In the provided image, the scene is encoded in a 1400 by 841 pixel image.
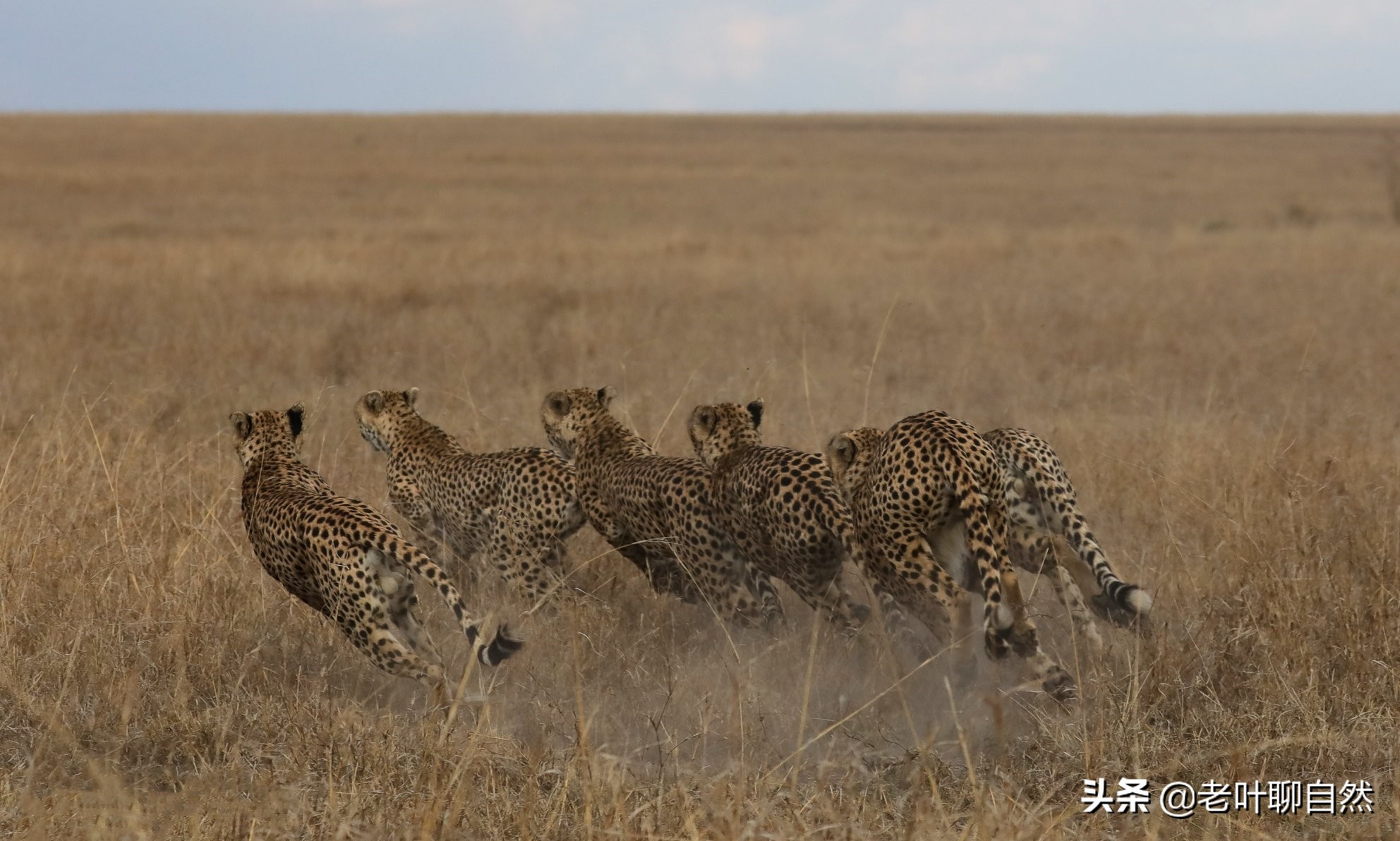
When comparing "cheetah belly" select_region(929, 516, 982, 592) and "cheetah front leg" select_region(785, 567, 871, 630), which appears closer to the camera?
"cheetah belly" select_region(929, 516, 982, 592)

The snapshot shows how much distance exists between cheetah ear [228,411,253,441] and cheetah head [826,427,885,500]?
2062 millimetres

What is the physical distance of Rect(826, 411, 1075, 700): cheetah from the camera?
11.9 feet

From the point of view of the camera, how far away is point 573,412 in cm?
525

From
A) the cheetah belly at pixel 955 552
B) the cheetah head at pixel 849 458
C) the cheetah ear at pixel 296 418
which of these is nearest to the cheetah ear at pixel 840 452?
the cheetah head at pixel 849 458

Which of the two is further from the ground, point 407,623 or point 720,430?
point 720,430

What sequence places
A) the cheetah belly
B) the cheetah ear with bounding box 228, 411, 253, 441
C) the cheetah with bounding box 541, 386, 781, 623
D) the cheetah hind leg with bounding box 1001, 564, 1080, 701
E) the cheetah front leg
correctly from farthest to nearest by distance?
the cheetah ear with bounding box 228, 411, 253, 441, the cheetah with bounding box 541, 386, 781, 623, the cheetah front leg, the cheetah belly, the cheetah hind leg with bounding box 1001, 564, 1080, 701

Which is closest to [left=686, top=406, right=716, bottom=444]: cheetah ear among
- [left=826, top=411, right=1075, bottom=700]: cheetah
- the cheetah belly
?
[left=826, top=411, right=1075, bottom=700]: cheetah

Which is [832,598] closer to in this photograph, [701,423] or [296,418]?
[701,423]

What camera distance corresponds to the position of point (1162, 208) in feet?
78.1

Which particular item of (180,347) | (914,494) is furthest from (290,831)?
(180,347)

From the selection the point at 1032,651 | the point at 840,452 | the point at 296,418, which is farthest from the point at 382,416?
the point at 1032,651

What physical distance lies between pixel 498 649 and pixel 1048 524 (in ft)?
5.96

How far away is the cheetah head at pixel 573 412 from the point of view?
5.23 meters

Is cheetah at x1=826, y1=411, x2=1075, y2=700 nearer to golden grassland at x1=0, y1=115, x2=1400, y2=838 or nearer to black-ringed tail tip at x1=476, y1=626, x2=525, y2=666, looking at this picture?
golden grassland at x1=0, y1=115, x2=1400, y2=838
